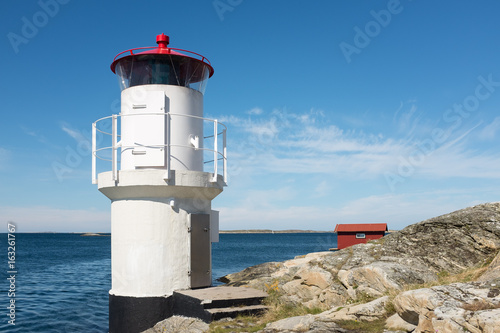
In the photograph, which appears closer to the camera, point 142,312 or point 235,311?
point 235,311

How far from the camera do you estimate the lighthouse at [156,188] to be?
10758mm

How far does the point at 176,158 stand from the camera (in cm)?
1114

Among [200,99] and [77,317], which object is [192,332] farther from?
[77,317]

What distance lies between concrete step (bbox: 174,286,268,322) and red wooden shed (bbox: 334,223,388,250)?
28.5m

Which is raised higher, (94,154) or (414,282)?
(94,154)

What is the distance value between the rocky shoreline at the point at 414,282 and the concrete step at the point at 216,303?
2.20 ft

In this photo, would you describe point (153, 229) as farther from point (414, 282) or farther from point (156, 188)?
point (414, 282)

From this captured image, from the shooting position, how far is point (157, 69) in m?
11.3

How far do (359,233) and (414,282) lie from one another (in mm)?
30034

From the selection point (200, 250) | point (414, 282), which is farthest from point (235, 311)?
point (414, 282)

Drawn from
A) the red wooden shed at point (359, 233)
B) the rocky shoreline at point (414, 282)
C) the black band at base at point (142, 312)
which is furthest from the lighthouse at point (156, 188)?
the red wooden shed at point (359, 233)

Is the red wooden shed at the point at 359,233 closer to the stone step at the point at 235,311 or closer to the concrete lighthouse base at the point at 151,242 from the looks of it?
the concrete lighthouse base at the point at 151,242

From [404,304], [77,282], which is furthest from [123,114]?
[77,282]

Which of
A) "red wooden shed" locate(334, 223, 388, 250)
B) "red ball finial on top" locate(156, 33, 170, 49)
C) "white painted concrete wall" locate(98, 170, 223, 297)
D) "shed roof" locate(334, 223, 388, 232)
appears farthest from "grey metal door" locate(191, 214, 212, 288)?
"shed roof" locate(334, 223, 388, 232)
